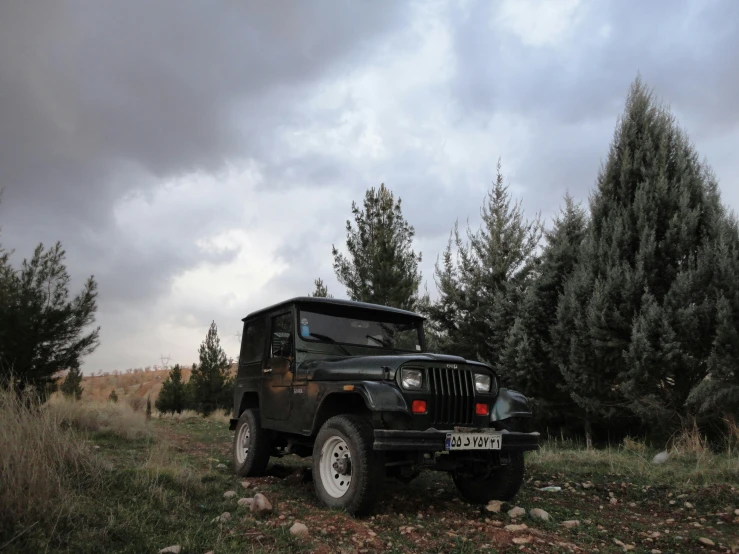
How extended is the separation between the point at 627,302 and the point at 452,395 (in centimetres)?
620

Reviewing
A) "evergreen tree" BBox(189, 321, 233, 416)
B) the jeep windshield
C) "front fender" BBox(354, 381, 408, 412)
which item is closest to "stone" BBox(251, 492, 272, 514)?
"front fender" BBox(354, 381, 408, 412)

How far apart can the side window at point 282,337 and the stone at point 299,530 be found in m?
2.21

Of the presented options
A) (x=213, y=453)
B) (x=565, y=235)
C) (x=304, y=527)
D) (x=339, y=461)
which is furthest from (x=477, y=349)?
(x=304, y=527)

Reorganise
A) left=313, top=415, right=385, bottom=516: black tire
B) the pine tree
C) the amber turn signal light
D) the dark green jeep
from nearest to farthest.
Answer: left=313, top=415, right=385, bottom=516: black tire → the dark green jeep → the amber turn signal light → the pine tree

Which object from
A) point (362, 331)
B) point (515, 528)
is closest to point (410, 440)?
point (515, 528)

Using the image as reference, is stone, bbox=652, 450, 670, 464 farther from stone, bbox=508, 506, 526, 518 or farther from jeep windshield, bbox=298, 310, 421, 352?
jeep windshield, bbox=298, 310, 421, 352

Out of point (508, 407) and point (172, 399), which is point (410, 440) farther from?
point (172, 399)

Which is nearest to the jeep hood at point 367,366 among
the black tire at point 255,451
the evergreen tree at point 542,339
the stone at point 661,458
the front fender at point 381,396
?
the front fender at point 381,396

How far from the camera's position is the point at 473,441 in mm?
4762

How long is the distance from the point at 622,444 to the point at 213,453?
7.76m

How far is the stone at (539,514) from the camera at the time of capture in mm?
4836

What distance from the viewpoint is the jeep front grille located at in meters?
4.93

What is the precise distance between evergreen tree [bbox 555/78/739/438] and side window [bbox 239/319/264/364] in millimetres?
6149

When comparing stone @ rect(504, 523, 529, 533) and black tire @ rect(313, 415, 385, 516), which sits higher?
→ black tire @ rect(313, 415, 385, 516)
